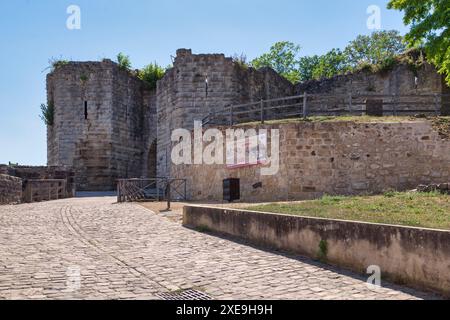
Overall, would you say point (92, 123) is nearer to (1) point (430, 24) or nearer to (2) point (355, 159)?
(2) point (355, 159)

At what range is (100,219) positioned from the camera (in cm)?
1141

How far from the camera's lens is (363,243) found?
5.63 m

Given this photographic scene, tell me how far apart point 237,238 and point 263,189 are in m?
6.26

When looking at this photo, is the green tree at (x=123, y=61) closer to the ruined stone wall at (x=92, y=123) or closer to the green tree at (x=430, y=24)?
the ruined stone wall at (x=92, y=123)

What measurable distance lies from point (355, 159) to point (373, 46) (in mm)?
33470

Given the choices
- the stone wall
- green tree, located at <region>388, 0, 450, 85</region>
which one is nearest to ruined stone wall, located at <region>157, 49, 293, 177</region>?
the stone wall

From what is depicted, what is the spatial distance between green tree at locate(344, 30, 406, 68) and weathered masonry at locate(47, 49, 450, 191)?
20.8m

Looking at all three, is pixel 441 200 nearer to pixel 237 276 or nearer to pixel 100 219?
pixel 237 276

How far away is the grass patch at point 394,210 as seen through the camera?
6453mm

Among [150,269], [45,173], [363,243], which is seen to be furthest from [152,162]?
[363,243]

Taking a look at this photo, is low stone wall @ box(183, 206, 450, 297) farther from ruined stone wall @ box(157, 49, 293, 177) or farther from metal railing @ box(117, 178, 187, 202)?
ruined stone wall @ box(157, 49, 293, 177)

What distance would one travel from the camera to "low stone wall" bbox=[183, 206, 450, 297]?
4.71 meters
